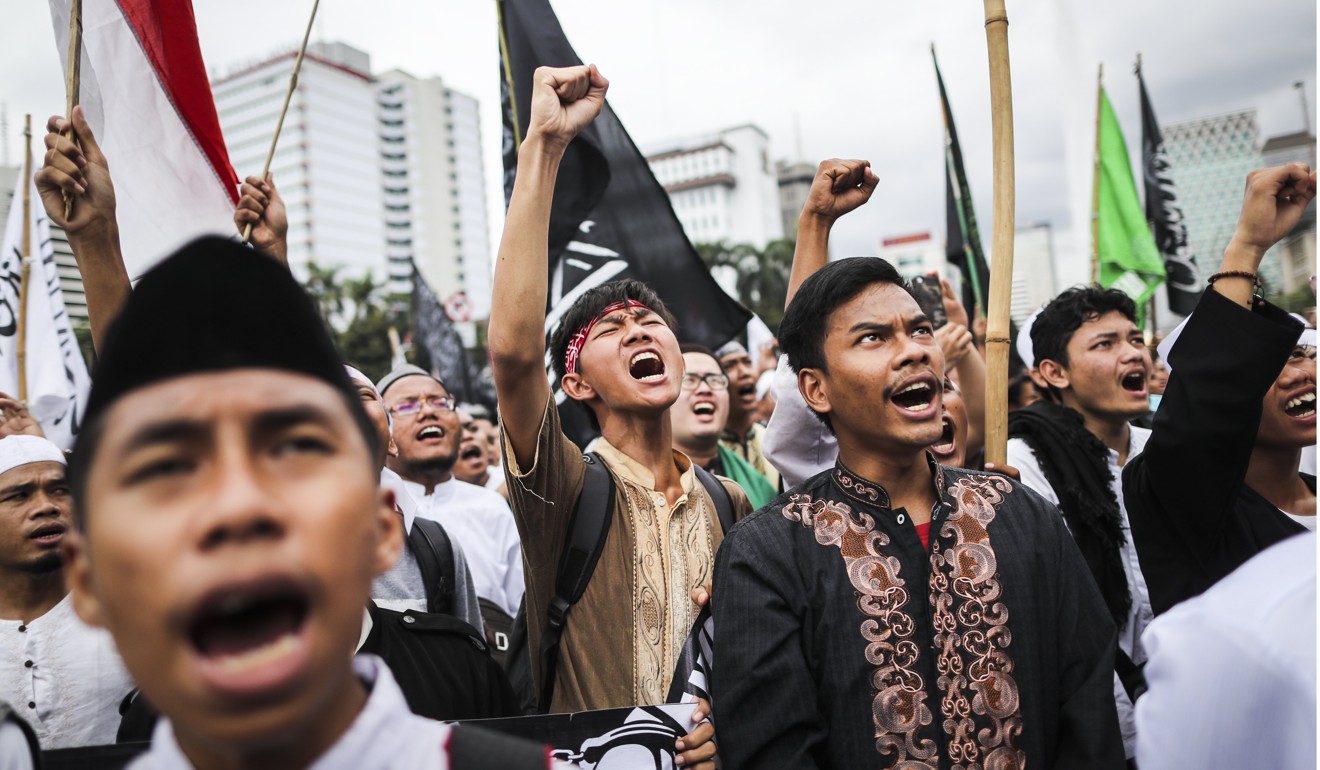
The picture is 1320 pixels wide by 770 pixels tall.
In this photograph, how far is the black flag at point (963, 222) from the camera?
6.33m

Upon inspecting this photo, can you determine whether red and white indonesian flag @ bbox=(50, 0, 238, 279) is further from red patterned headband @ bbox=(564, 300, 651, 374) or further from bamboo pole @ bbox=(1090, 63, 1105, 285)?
bamboo pole @ bbox=(1090, 63, 1105, 285)

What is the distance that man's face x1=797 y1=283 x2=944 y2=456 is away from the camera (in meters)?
2.42

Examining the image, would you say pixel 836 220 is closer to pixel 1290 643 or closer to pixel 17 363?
pixel 1290 643

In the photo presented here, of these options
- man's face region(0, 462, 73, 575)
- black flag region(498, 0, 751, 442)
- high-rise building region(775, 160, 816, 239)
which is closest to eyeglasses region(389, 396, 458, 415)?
black flag region(498, 0, 751, 442)

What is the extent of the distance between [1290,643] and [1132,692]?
69.9 inches

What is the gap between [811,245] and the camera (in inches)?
126

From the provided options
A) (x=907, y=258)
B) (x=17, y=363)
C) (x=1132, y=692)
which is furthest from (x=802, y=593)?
(x=907, y=258)

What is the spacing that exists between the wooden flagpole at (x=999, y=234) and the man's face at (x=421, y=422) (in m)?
2.98

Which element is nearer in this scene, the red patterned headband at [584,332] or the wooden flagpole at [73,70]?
the wooden flagpole at [73,70]

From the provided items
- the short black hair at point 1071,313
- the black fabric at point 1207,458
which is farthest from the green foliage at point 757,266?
the black fabric at point 1207,458

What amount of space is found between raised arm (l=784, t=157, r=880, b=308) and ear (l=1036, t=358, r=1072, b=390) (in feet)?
4.36

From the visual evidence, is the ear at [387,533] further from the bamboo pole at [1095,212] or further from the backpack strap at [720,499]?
the bamboo pole at [1095,212]

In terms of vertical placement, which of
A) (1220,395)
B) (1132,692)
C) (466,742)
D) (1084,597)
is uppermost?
(1220,395)

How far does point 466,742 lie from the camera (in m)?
1.34
